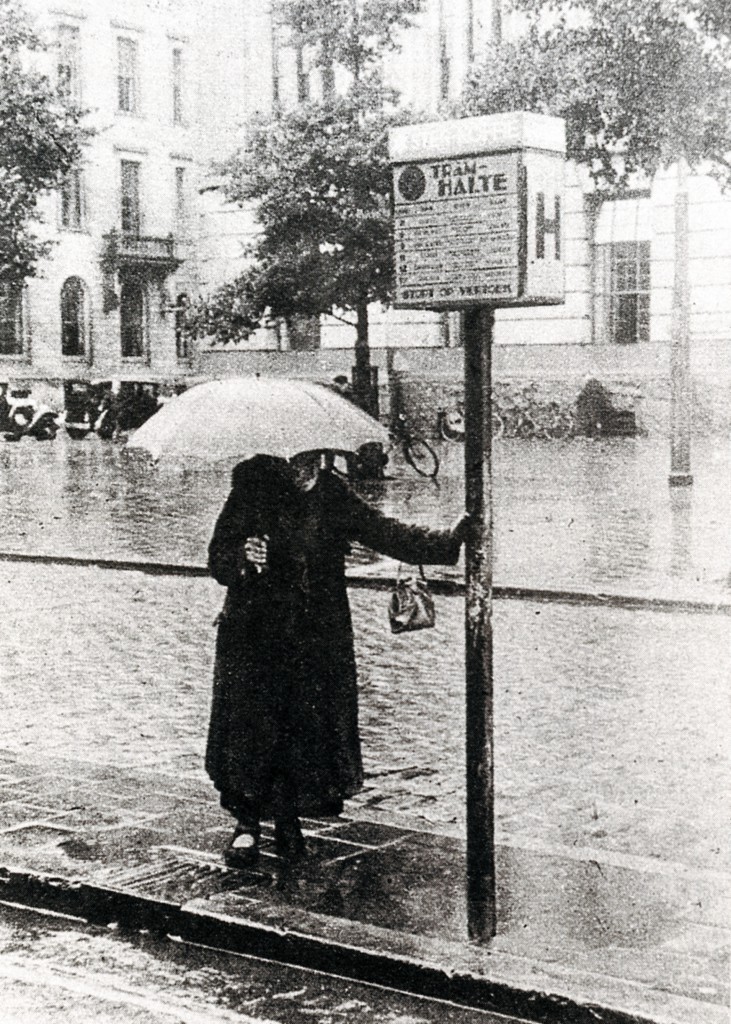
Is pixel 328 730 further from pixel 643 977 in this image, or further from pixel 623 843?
pixel 643 977

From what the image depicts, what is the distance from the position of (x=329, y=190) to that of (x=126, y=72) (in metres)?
20.4

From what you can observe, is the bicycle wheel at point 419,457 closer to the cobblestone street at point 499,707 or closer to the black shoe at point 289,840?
the cobblestone street at point 499,707

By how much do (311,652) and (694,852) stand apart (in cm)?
161

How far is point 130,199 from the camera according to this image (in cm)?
5022

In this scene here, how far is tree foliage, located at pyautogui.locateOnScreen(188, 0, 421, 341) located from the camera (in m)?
27.8

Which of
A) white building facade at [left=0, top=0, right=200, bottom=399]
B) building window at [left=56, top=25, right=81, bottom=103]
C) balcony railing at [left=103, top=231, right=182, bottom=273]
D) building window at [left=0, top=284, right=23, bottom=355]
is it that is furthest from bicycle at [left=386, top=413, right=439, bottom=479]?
balcony railing at [left=103, top=231, right=182, bottom=273]

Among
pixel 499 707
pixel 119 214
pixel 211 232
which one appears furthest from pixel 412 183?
pixel 119 214

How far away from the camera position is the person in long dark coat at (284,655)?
19.0 feet

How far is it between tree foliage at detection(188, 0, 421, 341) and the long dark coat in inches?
865

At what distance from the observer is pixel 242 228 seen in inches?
1559

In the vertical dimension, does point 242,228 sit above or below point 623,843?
above

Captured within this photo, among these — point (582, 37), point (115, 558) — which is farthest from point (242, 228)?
point (115, 558)

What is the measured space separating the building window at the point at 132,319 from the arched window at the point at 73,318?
1.55m

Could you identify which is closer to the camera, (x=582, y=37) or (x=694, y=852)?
(x=694, y=852)
